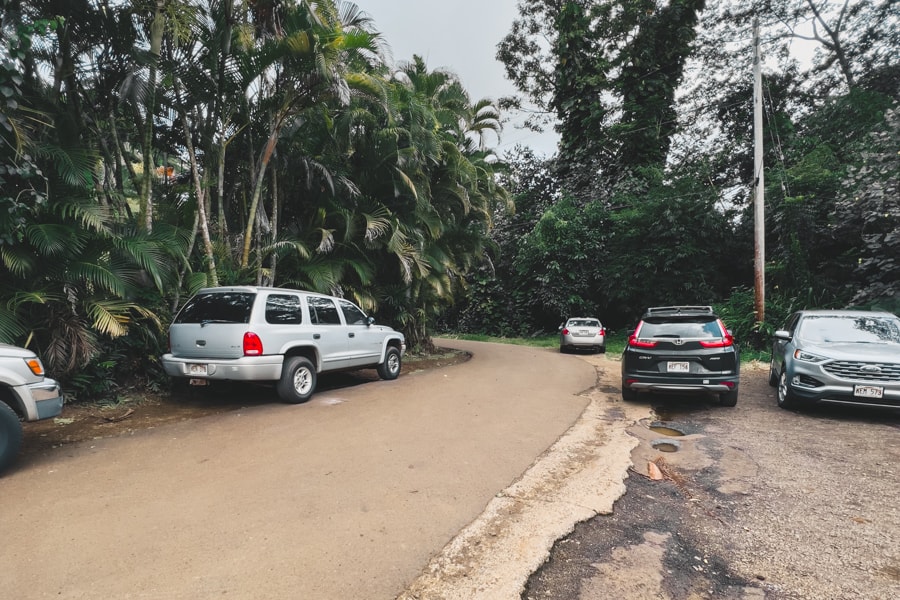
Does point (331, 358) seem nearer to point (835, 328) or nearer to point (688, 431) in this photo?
point (688, 431)

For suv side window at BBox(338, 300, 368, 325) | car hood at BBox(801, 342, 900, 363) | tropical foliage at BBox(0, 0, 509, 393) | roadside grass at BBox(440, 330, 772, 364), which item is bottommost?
roadside grass at BBox(440, 330, 772, 364)

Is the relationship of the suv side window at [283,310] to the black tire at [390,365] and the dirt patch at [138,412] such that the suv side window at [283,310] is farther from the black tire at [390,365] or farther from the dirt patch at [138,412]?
the black tire at [390,365]

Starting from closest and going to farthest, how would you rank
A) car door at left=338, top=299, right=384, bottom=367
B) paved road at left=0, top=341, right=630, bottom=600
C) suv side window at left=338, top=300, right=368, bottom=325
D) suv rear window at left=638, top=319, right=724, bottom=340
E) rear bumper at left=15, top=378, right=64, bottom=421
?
paved road at left=0, top=341, right=630, bottom=600 < rear bumper at left=15, top=378, right=64, bottom=421 < suv rear window at left=638, top=319, right=724, bottom=340 < car door at left=338, top=299, right=384, bottom=367 < suv side window at left=338, top=300, right=368, bottom=325

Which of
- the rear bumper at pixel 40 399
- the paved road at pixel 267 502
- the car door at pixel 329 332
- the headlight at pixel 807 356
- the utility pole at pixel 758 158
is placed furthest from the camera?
the utility pole at pixel 758 158

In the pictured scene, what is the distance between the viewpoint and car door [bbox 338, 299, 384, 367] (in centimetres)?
864

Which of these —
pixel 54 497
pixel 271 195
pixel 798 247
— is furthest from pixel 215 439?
pixel 798 247

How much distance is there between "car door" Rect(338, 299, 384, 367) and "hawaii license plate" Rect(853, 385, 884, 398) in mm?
7535

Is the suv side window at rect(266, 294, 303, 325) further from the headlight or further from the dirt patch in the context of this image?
the headlight

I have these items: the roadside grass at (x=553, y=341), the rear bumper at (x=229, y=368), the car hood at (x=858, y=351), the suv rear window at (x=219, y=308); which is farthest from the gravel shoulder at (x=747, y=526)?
the roadside grass at (x=553, y=341)

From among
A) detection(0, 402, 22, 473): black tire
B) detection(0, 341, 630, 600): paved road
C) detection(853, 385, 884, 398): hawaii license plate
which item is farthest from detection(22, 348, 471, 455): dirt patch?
detection(853, 385, 884, 398): hawaii license plate

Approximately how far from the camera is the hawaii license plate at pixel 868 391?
20.0 ft

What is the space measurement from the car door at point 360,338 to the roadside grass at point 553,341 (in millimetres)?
10133

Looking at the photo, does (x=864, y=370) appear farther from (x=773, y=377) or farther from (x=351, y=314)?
(x=351, y=314)

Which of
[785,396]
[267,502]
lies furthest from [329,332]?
[785,396]
